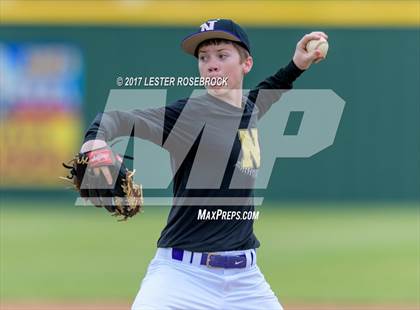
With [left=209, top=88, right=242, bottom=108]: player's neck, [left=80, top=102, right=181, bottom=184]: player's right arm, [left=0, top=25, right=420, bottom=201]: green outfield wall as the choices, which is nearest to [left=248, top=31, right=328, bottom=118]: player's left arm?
[left=209, top=88, right=242, bottom=108]: player's neck

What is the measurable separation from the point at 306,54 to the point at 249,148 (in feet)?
2.47

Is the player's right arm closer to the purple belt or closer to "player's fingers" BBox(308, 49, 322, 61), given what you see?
the purple belt

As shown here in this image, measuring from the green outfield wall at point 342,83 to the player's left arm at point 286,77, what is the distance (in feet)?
38.6

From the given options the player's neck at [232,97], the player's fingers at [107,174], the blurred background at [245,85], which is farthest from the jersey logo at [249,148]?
the blurred background at [245,85]

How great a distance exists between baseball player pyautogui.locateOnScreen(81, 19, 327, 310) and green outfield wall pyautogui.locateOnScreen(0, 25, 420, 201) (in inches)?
484

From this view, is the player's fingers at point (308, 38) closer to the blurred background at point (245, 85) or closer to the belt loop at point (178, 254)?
the belt loop at point (178, 254)

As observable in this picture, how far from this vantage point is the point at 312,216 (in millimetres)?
15508

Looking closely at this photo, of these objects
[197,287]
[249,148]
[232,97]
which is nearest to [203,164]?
[249,148]

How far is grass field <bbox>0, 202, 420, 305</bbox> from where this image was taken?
9086mm

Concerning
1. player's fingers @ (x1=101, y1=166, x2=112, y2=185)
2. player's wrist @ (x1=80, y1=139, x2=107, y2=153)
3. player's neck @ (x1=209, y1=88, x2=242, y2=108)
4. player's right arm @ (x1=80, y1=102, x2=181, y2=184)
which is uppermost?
player's neck @ (x1=209, y1=88, x2=242, y2=108)

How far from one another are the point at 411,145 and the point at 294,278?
7813mm

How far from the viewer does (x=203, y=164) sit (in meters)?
4.18

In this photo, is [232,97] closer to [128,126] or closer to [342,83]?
[128,126]

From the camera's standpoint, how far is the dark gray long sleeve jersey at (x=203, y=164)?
13.2ft
